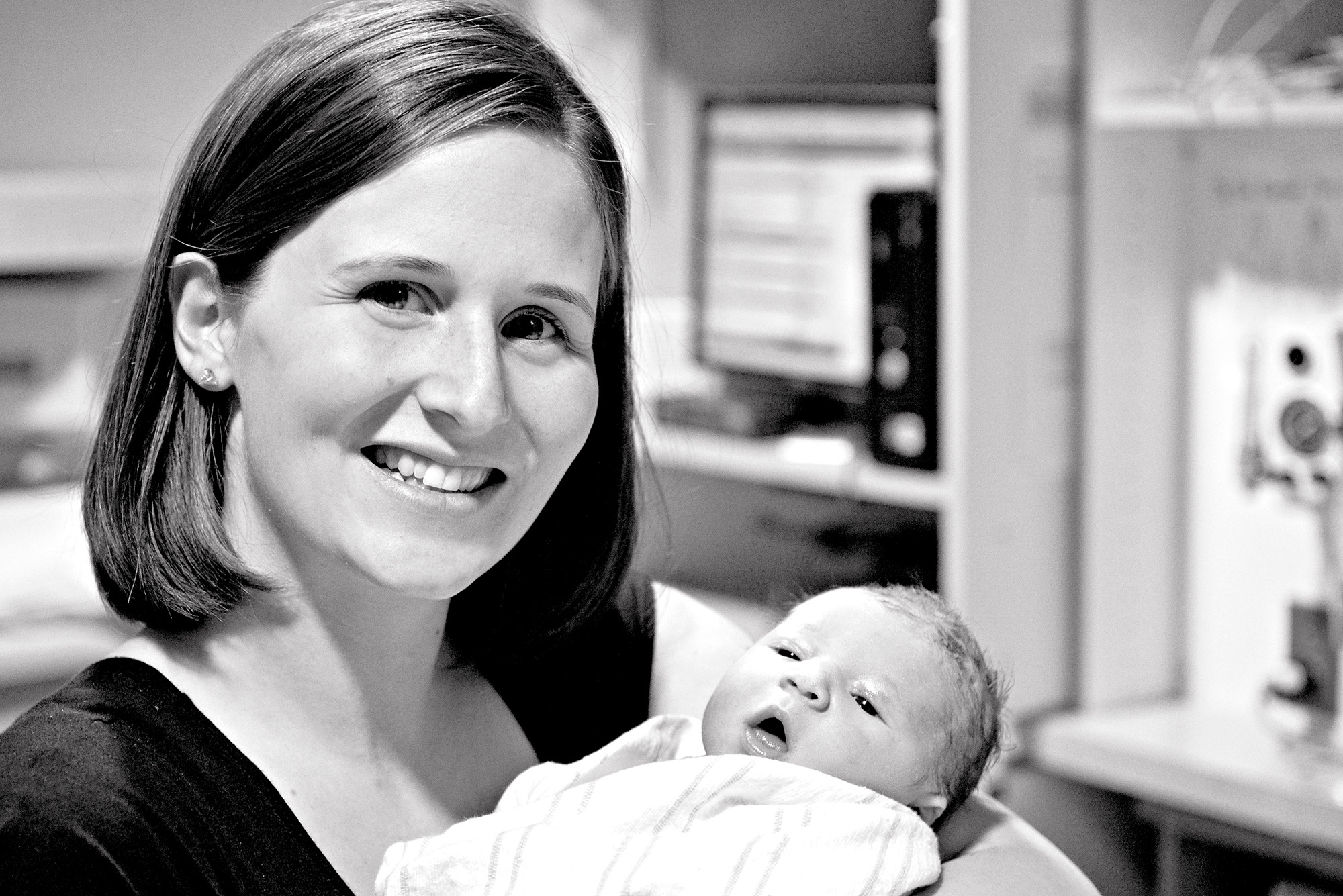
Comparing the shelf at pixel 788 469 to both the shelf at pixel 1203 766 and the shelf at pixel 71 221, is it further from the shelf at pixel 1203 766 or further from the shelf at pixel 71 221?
the shelf at pixel 71 221

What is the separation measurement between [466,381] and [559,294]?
0.10 meters

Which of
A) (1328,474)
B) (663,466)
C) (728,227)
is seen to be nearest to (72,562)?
(663,466)

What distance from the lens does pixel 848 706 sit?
1244 mm

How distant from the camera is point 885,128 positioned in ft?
9.06

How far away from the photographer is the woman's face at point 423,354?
3.60 feet

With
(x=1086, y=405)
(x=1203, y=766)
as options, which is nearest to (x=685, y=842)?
(x=1203, y=766)

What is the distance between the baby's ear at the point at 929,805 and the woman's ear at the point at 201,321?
63 centimetres

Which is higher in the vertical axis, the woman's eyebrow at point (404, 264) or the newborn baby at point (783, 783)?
the woman's eyebrow at point (404, 264)

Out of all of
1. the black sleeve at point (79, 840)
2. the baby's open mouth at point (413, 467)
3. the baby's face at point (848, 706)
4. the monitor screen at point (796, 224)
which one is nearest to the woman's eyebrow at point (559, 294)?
the baby's open mouth at point (413, 467)

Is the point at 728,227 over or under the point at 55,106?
Answer: under

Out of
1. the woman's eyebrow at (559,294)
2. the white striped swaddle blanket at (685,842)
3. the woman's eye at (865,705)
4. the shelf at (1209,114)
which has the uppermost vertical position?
the shelf at (1209,114)

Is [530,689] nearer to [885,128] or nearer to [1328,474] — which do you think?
[1328,474]

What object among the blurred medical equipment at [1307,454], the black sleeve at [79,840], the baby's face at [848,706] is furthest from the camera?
the blurred medical equipment at [1307,454]

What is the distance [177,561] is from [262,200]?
283mm
